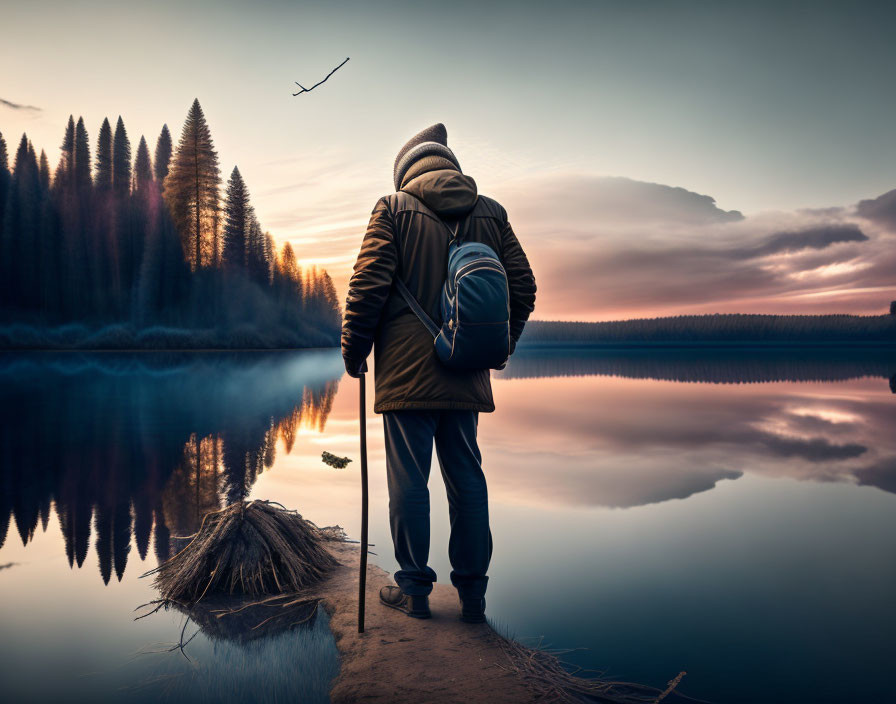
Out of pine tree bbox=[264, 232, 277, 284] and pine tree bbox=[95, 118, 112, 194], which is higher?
pine tree bbox=[95, 118, 112, 194]

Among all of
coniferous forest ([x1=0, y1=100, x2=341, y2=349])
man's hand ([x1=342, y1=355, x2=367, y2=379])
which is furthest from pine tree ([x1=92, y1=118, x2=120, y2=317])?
man's hand ([x1=342, y1=355, x2=367, y2=379])

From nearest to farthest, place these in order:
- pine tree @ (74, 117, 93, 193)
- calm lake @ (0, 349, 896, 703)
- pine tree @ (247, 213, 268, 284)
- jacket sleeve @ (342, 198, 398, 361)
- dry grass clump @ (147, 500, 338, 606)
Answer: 1. calm lake @ (0, 349, 896, 703)
2. jacket sleeve @ (342, 198, 398, 361)
3. dry grass clump @ (147, 500, 338, 606)
4. pine tree @ (247, 213, 268, 284)
5. pine tree @ (74, 117, 93, 193)

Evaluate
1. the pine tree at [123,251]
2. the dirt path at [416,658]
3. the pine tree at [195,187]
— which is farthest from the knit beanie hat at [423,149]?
the pine tree at [123,251]

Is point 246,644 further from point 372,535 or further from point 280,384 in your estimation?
point 280,384

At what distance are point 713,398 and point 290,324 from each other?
50198 mm

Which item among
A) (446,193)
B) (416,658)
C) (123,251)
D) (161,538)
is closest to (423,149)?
(446,193)

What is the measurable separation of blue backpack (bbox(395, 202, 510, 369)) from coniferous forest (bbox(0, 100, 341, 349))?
44.8 m

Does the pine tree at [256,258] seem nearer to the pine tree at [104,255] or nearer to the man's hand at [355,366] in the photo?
the pine tree at [104,255]

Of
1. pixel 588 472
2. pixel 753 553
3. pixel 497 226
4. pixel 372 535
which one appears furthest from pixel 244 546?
pixel 588 472

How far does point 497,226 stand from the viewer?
11.6ft

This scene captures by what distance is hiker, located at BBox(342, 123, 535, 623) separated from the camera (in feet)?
10.5

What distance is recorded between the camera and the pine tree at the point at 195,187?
4409cm

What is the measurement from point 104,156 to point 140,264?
1180 inches

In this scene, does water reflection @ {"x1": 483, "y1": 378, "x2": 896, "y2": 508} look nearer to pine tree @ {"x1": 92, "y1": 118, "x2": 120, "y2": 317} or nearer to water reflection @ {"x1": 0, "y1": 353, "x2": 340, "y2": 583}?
water reflection @ {"x1": 0, "y1": 353, "x2": 340, "y2": 583}
